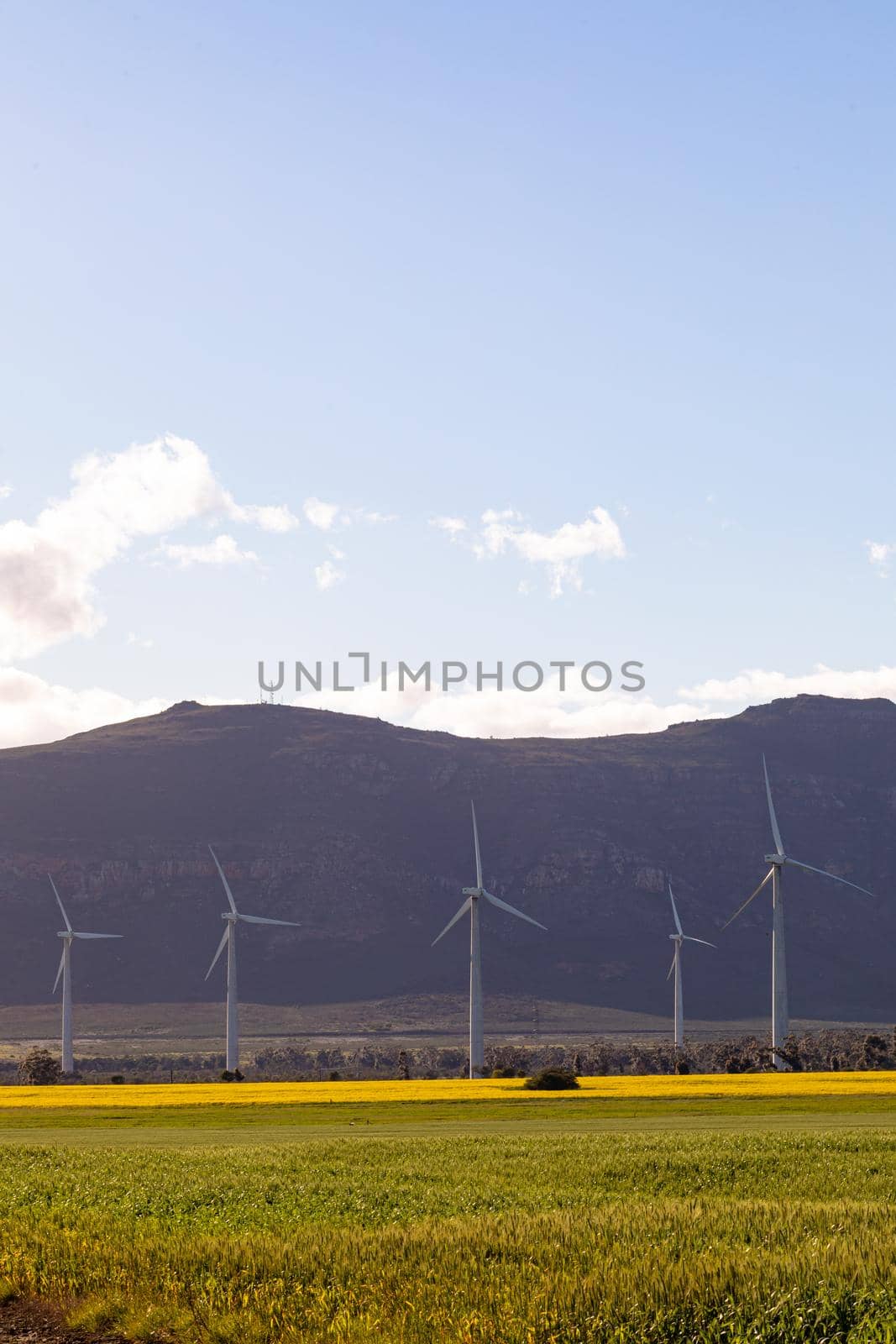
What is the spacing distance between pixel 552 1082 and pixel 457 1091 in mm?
4324

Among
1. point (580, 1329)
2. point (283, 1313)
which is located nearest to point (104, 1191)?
point (283, 1313)

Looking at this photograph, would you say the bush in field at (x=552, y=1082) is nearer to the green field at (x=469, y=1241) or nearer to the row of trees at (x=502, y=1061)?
the row of trees at (x=502, y=1061)

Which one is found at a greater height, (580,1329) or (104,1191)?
(580,1329)

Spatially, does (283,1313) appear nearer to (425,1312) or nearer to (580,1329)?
(425,1312)

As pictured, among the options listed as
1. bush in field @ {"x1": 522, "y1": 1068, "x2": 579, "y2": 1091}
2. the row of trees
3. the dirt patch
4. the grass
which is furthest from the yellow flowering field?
the dirt patch

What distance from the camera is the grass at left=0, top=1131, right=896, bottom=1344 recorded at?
12.0 metres

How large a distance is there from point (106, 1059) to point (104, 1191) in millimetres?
147607

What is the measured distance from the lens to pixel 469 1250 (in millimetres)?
14938

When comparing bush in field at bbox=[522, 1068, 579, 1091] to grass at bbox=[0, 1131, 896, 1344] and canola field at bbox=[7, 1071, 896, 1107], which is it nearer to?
canola field at bbox=[7, 1071, 896, 1107]

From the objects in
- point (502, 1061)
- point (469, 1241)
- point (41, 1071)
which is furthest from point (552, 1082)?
point (469, 1241)

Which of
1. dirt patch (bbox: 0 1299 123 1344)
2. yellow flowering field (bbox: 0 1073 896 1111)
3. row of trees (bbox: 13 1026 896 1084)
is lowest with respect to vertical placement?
row of trees (bbox: 13 1026 896 1084)

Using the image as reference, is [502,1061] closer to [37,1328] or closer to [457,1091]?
[457,1091]

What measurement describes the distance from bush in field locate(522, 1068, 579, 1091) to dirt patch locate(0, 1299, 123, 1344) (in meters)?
52.3

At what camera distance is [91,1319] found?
46.6ft
